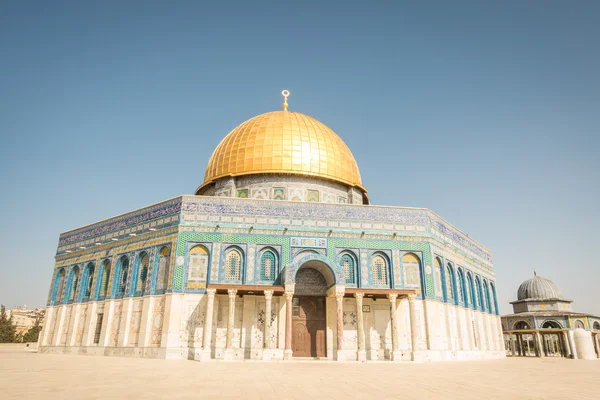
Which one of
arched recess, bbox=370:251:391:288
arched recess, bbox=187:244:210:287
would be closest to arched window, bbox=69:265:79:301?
arched recess, bbox=187:244:210:287

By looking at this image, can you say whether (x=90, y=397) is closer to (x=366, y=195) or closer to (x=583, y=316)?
(x=366, y=195)

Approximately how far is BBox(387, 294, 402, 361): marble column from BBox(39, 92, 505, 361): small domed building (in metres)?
0.05

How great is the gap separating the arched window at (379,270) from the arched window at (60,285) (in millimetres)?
17933

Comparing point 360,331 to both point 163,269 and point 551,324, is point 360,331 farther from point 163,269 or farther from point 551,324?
point 551,324

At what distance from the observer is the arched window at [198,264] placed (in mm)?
19531

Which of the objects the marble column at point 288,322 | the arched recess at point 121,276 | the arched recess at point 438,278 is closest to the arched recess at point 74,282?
the arched recess at point 121,276

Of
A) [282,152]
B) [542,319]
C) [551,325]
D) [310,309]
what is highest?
[282,152]

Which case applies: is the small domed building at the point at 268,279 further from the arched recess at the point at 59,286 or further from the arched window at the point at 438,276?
the arched recess at the point at 59,286

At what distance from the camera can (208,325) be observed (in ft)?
58.8

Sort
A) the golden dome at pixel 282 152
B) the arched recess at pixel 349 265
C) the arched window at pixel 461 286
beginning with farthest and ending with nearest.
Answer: the arched window at pixel 461 286 → the golden dome at pixel 282 152 → the arched recess at pixel 349 265

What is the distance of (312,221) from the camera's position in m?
21.0

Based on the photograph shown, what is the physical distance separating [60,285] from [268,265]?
1406 centimetres

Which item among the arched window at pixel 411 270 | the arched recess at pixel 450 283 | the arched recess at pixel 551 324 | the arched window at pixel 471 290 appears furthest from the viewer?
the arched recess at pixel 551 324

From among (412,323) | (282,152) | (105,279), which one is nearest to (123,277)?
(105,279)
